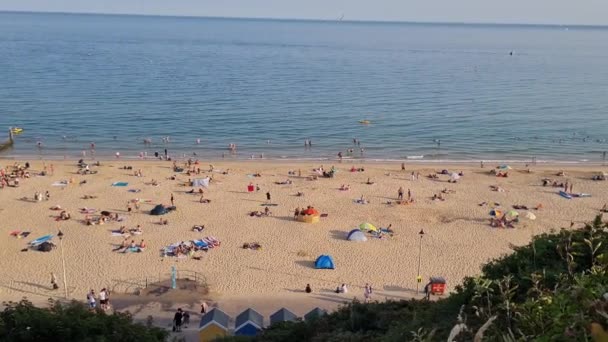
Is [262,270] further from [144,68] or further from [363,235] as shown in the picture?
[144,68]

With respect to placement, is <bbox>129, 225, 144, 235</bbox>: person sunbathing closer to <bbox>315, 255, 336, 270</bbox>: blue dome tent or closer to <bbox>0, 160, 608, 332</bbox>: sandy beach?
<bbox>0, 160, 608, 332</bbox>: sandy beach

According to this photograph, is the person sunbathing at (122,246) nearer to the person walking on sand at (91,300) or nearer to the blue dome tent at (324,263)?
the person walking on sand at (91,300)

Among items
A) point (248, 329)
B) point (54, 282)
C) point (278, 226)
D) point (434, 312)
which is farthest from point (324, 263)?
point (434, 312)

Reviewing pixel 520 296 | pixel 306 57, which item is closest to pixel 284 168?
pixel 520 296

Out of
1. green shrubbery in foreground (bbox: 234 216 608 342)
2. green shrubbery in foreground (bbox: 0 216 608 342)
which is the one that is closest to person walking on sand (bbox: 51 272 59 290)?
green shrubbery in foreground (bbox: 0 216 608 342)

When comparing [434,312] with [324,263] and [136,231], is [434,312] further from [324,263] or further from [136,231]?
[136,231]
